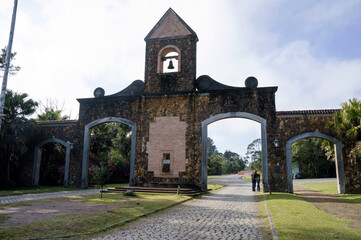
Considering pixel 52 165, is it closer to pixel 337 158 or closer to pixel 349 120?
pixel 337 158

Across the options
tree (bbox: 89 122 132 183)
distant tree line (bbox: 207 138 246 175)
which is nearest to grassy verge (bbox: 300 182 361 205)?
tree (bbox: 89 122 132 183)

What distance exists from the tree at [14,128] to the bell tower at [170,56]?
8.06m

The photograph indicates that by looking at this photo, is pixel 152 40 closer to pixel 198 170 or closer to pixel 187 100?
pixel 187 100

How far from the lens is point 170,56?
17359mm

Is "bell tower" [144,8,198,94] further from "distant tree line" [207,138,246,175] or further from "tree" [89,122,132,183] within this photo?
"distant tree line" [207,138,246,175]

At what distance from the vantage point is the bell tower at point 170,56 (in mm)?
16763

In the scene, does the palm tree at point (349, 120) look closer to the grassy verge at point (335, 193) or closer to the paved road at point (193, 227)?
the grassy verge at point (335, 193)

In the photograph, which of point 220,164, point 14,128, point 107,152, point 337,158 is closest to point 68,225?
point 14,128

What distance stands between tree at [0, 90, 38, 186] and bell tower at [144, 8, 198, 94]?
806 centimetres

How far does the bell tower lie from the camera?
1676 centimetres

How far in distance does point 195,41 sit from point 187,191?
934 centimetres

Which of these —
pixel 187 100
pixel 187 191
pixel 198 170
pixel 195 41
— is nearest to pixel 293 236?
pixel 187 191

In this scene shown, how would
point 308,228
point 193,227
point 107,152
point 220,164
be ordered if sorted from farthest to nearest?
point 220,164, point 107,152, point 193,227, point 308,228

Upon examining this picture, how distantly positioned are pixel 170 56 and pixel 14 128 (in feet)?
35.4
